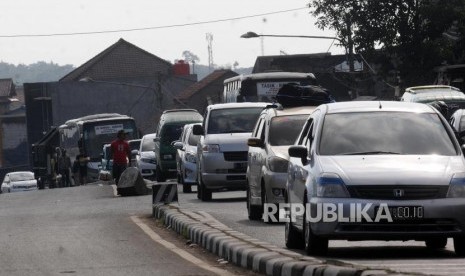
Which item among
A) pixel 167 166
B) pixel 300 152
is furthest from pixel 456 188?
pixel 167 166

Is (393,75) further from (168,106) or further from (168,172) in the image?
(168,106)

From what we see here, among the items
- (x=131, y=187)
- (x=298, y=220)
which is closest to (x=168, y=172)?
(x=131, y=187)

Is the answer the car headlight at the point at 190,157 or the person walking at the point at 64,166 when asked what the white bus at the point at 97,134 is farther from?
the car headlight at the point at 190,157

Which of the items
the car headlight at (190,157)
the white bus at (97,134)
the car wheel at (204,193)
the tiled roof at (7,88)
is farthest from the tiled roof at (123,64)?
the car wheel at (204,193)

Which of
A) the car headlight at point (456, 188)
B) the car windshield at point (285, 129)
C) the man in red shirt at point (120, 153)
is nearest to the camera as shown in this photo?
the car headlight at point (456, 188)

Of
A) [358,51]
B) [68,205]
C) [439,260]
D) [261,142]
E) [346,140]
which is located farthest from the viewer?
[358,51]

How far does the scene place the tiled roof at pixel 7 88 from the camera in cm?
18238

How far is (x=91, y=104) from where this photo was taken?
386 ft

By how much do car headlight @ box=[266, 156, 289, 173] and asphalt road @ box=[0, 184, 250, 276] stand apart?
6.68 feet

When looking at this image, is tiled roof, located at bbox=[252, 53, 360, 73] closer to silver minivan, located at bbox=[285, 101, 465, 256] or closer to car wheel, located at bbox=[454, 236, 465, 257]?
silver minivan, located at bbox=[285, 101, 465, 256]

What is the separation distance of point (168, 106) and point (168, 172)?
77224 millimetres

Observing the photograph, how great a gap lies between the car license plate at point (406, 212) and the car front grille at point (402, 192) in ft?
0.33

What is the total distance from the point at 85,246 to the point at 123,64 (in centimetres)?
11643

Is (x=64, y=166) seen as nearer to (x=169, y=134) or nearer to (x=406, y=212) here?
(x=169, y=134)
